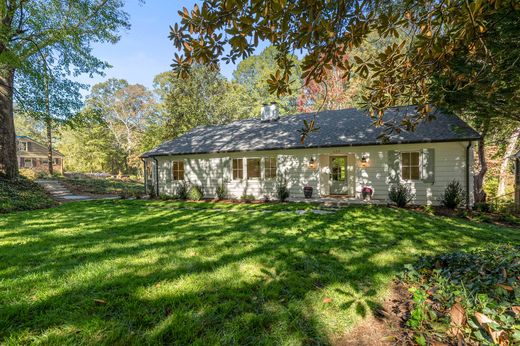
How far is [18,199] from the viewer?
9734mm

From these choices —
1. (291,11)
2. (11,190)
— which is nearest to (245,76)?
(11,190)

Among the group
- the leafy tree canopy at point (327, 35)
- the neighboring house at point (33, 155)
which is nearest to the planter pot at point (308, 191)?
the leafy tree canopy at point (327, 35)

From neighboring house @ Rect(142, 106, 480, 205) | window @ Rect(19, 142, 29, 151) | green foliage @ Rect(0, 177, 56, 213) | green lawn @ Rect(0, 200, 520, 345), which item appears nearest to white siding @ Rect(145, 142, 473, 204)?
neighboring house @ Rect(142, 106, 480, 205)

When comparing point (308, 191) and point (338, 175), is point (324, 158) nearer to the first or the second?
point (338, 175)

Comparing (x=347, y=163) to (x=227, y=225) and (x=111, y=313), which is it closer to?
(x=227, y=225)

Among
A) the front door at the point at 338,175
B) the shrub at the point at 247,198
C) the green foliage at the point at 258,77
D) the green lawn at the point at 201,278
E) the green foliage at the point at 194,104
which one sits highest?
the green foliage at the point at 258,77

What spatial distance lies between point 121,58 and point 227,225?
987 cm

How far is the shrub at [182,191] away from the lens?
1246 cm

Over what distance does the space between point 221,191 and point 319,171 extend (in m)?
4.86

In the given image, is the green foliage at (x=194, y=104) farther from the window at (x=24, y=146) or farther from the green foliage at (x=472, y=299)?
the green foliage at (x=472, y=299)

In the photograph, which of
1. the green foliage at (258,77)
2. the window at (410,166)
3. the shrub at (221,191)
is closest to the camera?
the window at (410,166)

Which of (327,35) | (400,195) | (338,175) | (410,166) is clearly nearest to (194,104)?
(338,175)

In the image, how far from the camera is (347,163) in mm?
11805

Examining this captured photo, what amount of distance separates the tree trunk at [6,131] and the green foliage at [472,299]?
16967mm
